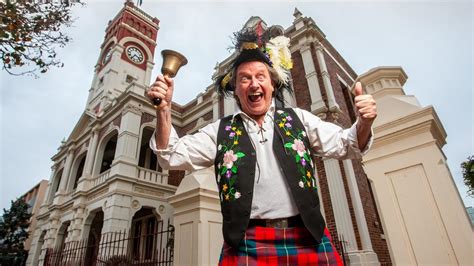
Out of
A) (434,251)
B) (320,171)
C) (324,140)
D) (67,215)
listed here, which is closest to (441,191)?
(434,251)

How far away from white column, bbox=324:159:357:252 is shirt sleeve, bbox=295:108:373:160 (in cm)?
602

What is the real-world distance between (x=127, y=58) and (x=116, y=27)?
13.4 feet

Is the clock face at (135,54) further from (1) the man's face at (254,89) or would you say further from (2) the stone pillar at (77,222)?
(1) the man's face at (254,89)

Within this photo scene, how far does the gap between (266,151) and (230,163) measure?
226 millimetres

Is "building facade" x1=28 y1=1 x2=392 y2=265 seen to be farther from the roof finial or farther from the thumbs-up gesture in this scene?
the thumbs-up gesture

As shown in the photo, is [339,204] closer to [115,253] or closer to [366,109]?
[366,109]

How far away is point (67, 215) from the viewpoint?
13.5 metres

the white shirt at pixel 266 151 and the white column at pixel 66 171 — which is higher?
the white column at pixel 66 171

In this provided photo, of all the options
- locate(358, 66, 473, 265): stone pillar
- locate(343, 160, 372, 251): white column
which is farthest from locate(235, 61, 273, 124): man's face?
locate(343, 160, 372, 251): white column

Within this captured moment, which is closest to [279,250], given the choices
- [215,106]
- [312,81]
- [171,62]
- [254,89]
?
[254,89]

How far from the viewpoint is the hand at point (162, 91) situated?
4.48 feet

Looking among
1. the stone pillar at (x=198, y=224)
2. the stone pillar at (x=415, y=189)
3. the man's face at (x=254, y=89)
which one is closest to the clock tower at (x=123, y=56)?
the stone pillar at (x=198, y=224)

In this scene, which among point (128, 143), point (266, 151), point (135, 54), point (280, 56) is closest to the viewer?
point (266, 151)

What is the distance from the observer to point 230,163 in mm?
1392
